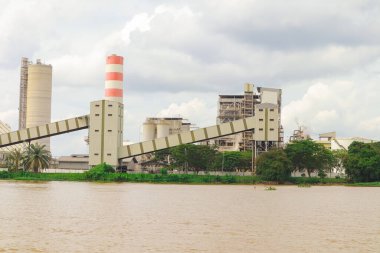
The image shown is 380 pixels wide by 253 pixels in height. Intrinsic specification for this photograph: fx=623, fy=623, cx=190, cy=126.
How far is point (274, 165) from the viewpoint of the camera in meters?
84.6

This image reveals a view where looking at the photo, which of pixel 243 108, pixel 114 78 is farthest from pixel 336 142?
pixel 114 78

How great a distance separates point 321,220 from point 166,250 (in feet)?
47.5

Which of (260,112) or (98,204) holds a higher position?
(260,112)

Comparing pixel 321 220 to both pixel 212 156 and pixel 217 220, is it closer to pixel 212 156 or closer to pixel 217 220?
pixel 217 220

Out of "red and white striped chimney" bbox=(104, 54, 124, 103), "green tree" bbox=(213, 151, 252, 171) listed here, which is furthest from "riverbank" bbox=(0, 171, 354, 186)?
"red and white striped chimney" bbox=(104, 54, 124, 103)

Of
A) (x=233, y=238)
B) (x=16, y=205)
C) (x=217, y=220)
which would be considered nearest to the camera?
(x=233, y=238)

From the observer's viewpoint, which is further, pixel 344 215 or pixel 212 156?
pixel 212 156

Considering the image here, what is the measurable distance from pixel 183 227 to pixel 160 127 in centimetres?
10061

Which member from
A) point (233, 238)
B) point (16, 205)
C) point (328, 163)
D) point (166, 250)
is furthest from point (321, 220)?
point (328, 163)

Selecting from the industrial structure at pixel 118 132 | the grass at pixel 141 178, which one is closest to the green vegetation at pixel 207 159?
the industrial structure at pixel 118 132

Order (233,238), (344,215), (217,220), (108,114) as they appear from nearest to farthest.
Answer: (233,238) < (217,220) < (344,215) < (108,114)

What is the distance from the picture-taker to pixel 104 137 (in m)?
91.6

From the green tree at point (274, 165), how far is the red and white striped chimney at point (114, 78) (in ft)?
98.5

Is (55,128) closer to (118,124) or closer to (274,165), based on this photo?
(118,124)
